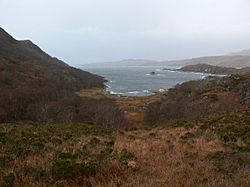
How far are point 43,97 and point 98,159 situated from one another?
60.0 m

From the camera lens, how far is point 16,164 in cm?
901

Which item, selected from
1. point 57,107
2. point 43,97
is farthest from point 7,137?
point 43,97

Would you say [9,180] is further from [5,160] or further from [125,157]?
[125,157]

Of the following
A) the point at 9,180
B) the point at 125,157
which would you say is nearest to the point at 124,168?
the point at 125,157

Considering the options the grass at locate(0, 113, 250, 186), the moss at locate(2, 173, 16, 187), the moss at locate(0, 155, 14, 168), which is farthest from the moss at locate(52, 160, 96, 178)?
the moss at locate(0, 155, 14, 168)

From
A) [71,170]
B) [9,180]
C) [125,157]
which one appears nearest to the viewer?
[9,180]

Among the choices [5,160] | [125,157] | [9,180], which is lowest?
[125,157]

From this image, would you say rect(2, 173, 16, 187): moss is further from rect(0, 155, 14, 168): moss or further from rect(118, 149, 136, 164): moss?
rect(118, 149, 136, 164): moss

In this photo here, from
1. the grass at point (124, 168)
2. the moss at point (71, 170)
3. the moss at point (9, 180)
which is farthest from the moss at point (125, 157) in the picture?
the moss at point (9, 180)

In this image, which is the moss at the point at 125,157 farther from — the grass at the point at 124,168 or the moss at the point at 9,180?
the moss at the point at 9,180

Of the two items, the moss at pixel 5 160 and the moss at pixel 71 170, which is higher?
the moss at pixel 71 170

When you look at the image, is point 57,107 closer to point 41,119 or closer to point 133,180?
point 41,119

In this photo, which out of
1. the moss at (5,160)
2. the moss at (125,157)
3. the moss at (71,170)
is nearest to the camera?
the moss at (71,170)

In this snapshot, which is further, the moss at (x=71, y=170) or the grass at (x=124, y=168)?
the moss at (x=71, y=170)
